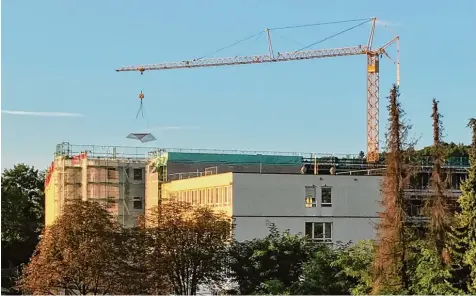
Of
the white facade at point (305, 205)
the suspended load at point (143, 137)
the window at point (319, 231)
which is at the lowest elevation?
the window at point (319, 231)

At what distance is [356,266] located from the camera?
31594 millimetres

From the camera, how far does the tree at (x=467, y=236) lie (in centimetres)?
2798

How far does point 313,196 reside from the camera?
44.5 m

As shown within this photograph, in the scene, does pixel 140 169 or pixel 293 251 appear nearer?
pixel 293 251


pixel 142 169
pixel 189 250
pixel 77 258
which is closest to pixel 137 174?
pixel 142 169

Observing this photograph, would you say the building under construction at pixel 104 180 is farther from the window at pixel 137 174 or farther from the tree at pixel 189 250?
the tree at pixel 189 250

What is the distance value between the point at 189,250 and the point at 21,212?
35.1 meters

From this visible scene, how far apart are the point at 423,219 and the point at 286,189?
1364 cm

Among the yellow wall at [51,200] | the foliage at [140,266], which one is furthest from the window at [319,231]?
the yellow wall at [51,200]

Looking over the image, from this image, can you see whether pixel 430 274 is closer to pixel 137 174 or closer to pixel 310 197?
pixel 310 197

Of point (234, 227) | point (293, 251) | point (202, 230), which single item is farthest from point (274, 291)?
point (234, 227)

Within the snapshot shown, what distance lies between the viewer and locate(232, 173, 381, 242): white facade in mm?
43469

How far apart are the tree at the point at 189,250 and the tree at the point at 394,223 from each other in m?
10.4

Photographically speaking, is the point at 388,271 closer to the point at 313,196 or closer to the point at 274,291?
the point at 274,291
